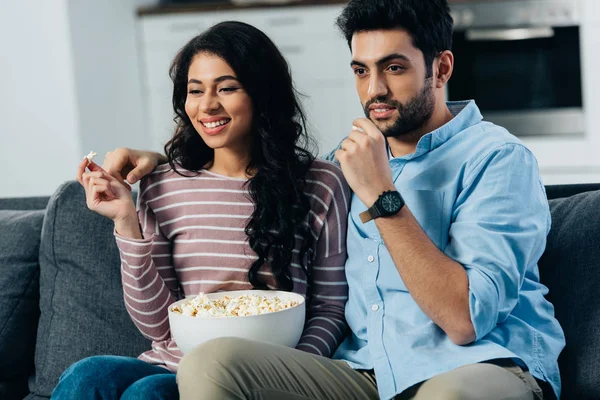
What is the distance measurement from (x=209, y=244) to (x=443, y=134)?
55 centimetres

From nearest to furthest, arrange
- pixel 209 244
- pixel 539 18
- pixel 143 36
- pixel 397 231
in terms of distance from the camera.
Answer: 1. pixel 397 231
2. pixel 209 244
3. pixel 539 18
4. pixel 143 36

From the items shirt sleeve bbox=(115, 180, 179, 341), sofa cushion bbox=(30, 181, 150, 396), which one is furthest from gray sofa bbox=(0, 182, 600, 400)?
shirt sleeve bbox=(115, 180, 179, 341)

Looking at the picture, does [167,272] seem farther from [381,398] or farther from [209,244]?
[381,398]

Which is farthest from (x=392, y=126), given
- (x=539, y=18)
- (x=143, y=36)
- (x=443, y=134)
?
(x=143, y=36)

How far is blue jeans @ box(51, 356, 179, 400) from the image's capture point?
1.60 meters

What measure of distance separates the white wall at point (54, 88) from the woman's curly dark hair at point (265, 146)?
97.5 inches

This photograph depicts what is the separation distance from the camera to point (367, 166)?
63.8 inches

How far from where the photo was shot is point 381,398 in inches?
64.2

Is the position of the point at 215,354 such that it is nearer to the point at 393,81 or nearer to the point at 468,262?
the point at 468,262

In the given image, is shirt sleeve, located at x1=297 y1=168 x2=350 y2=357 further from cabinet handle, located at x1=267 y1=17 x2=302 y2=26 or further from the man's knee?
cabinet handle, located at x1=267 y1=17 x2=302 y2=26

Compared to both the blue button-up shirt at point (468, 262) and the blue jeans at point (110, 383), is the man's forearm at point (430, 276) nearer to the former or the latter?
the blue button-up shirt at point (468, 262)

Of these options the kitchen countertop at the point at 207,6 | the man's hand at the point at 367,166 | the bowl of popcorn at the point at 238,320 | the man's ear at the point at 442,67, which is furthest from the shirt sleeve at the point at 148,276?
the kitchen countertop at the point at 207,6

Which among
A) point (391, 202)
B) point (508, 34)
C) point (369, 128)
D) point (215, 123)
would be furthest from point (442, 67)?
point (508, 34)

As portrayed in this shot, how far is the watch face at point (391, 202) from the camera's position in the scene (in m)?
1.58
